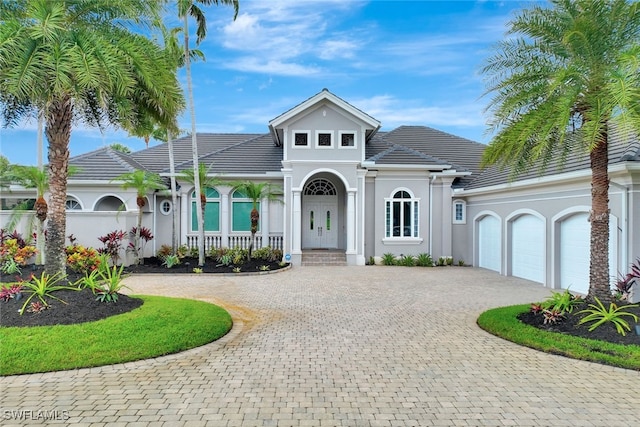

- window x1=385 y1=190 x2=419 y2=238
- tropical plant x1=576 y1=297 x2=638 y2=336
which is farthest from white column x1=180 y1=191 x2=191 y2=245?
tropical plant x1=576 y1=297 x2=638 y2=336

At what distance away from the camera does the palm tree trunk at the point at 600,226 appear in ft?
24.0

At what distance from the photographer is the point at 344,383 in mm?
4957

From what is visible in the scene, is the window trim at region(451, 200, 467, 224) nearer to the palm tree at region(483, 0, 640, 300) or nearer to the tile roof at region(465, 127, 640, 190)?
the tile roof at region(465, 127, 640, 190)

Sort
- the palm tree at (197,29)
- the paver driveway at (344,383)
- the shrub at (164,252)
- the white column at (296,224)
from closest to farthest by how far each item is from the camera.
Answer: the paver driveway at (344,383)
the palm tree at (197,29)
the shrub at (164,252)
the white column at (296,224)

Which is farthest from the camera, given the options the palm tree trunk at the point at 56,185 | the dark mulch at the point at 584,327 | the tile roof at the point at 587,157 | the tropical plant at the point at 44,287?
the tile roof at the point at 587,157

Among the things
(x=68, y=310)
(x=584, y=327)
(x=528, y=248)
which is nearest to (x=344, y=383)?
(x=584, y=327)

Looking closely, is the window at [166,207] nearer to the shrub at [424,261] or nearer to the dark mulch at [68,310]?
the dark mulch at [68,310]

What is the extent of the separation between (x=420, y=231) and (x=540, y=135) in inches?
428

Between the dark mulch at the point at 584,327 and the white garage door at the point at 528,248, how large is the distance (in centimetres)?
568

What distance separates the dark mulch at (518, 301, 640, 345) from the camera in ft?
20.8

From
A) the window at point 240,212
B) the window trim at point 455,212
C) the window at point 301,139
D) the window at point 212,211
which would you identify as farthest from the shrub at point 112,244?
the window trim at point 455,212

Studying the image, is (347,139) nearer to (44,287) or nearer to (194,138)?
(194,138)

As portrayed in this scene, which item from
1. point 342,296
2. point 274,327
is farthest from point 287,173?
point 274,327

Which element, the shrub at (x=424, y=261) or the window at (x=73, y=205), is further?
the window at (x=73, y=205)
